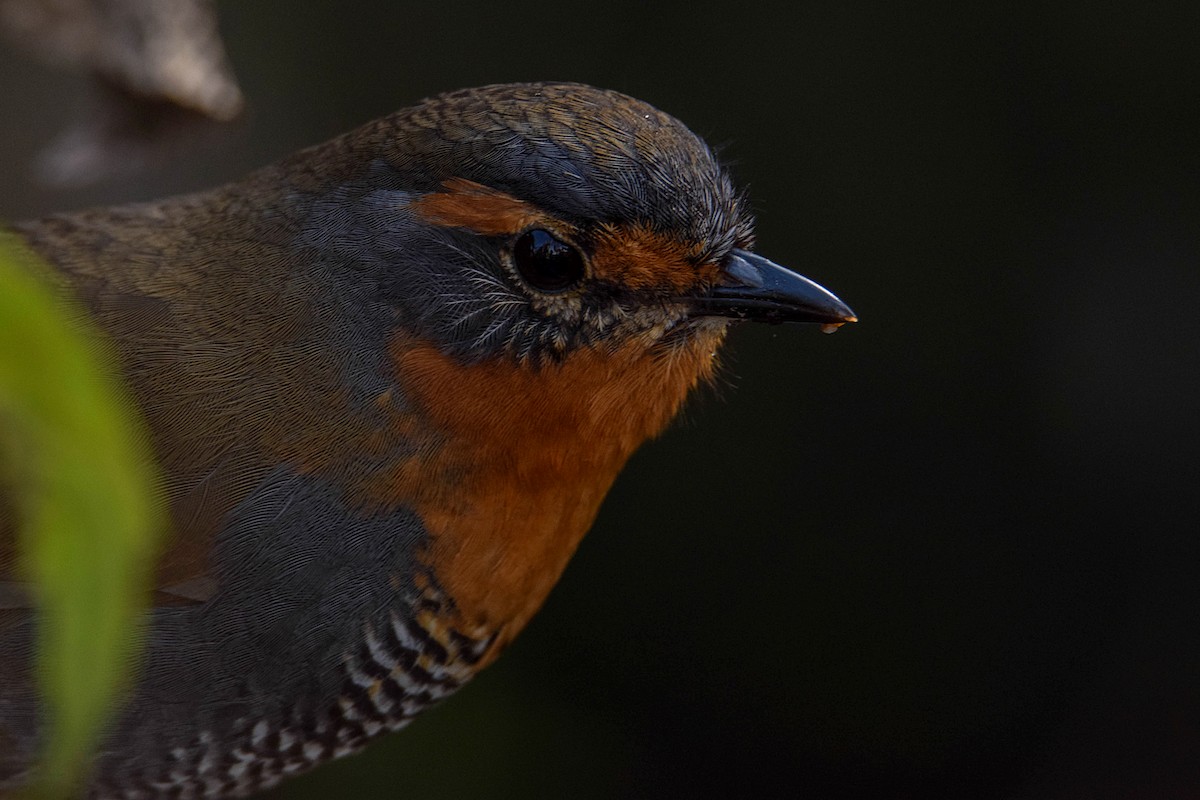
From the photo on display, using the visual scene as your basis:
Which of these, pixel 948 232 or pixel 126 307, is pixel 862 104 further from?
pixel 126 307

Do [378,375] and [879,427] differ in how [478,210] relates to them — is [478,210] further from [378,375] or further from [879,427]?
[879,427]

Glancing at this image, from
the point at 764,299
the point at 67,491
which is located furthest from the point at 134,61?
the point at 67,491

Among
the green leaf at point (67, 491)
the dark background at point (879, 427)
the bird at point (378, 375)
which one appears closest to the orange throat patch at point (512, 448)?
the bird at point (378, 375)

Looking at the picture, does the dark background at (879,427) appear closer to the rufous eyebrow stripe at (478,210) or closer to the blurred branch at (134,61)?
the blurred branch at (134,61)

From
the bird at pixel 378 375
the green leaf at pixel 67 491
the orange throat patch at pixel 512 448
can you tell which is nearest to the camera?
the green leaf at pixel 67 491

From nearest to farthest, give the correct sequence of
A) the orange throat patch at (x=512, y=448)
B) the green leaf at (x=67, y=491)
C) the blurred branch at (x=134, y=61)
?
1. the green leaf at (x=67, y=491)
2. the orange throat patch at (x=512, y=448)
3. the blurred branch at (x=134, y=61)

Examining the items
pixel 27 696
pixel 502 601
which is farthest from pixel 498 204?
pixel 27 696

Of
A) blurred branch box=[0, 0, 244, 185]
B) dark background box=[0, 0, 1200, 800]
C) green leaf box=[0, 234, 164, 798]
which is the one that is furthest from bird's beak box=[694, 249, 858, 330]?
dark background box=[0, 0, 1200, 800]

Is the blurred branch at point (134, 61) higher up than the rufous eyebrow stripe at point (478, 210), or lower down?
higher up
